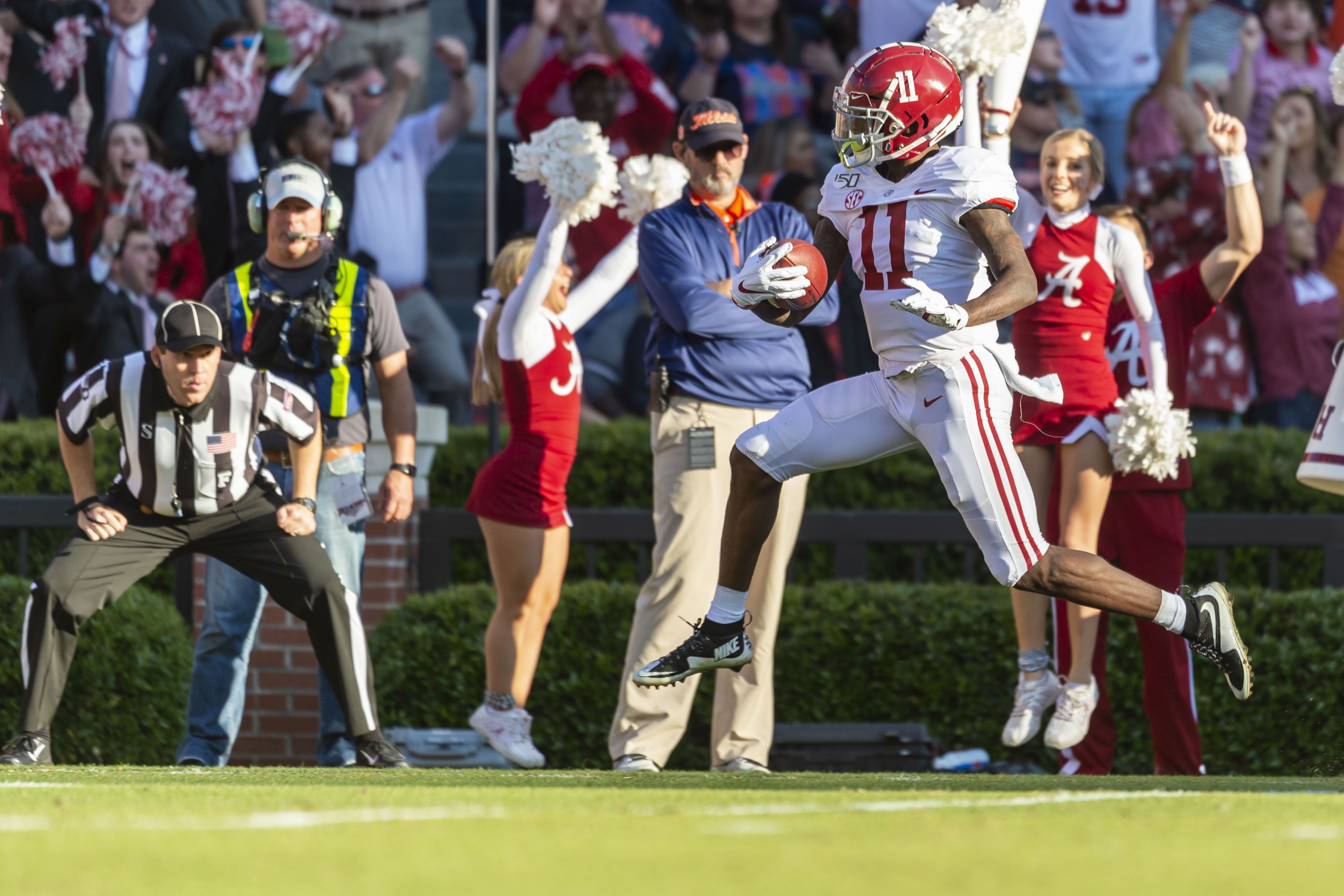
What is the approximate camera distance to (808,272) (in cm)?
494

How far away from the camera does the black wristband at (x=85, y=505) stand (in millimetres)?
5652

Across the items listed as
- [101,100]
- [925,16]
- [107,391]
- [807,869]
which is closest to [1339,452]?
[807,869]

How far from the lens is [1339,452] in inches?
199

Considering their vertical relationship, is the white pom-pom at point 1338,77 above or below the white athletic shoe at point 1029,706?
above

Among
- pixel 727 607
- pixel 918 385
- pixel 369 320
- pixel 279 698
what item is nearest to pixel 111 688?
pixel 279 698

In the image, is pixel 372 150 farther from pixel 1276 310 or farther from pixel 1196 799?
pixel 1196 799

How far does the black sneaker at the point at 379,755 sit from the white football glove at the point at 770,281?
1914mm

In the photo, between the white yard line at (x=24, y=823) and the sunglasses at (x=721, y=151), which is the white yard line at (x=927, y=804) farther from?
the sunglasses at (x=721, y=151)

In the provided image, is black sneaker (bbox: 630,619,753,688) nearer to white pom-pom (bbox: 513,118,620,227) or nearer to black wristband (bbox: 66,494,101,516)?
white pom-pom (bbox: 513,118,620,227)

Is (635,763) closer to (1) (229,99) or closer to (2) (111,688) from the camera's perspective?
(2) (111,688)

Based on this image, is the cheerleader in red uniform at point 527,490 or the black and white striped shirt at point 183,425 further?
the cheerleader in red uniform at point 527,490

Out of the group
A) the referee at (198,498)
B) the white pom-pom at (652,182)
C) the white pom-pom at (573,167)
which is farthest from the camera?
the white pom-pom at (652,182)

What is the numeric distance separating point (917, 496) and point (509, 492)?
3.01 metres

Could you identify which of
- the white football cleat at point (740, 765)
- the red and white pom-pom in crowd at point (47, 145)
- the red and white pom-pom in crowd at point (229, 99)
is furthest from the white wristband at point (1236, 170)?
the red and white pom-pom in crowd at point (47, 145)
